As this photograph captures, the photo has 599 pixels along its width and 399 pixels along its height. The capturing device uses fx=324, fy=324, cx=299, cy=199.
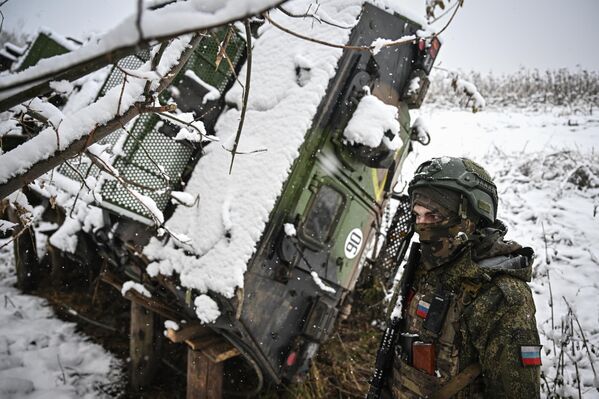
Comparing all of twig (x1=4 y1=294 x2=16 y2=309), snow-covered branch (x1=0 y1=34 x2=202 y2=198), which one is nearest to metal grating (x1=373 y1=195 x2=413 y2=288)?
snow-covered branch (x1=0 y1=34 x2=202 y2=198)

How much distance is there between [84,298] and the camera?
16.6 ft

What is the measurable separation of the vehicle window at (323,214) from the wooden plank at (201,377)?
5.13 feet

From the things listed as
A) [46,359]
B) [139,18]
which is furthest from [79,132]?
[46,359]

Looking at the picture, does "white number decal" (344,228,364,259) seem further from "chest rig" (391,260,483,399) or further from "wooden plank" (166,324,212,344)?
"wooden plank" (166,324,212,344)

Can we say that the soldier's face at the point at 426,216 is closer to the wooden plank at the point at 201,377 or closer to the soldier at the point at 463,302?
the soldier at the point at 463,302

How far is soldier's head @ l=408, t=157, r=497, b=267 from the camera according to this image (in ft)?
6.51

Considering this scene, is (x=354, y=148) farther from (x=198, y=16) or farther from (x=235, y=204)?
(x=198, y=16)

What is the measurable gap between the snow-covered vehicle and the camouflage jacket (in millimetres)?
1147

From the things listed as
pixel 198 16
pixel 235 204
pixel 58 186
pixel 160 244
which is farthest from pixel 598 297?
pixel 58 186

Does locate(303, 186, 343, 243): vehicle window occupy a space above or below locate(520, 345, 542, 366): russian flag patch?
above

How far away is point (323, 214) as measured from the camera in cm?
307

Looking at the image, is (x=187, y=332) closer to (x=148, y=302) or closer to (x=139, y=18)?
(x=148, y=302)

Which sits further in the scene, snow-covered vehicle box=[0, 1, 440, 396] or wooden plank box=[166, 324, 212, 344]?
wooden plank box=[166, 324, 212, 344]

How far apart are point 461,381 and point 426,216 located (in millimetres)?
947
